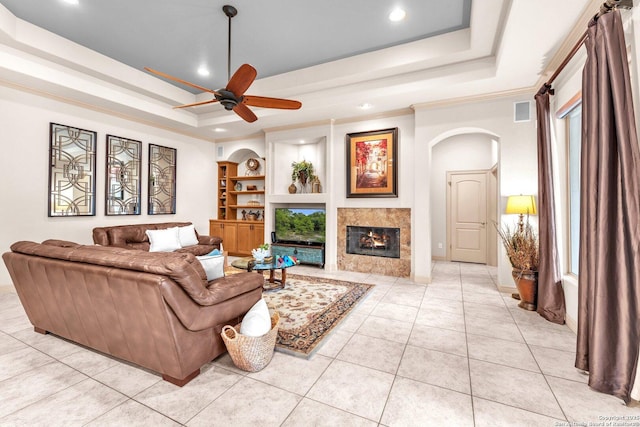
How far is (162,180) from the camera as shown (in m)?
5.87

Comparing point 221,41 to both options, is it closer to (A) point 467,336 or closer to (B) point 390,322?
(B) point 390,322

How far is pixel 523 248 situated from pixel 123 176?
6437mm

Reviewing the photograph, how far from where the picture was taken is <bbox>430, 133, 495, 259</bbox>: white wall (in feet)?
20.0

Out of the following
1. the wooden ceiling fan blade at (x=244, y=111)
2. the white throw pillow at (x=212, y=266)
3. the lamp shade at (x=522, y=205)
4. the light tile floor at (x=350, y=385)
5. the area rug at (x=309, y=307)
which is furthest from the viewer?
the lamp shade at (x=522, y=205)

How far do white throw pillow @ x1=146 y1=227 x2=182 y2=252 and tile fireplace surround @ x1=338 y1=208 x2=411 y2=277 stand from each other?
3.05 m

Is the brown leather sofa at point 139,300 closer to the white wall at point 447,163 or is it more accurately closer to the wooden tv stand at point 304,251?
the wooden tv stand at point 304,251

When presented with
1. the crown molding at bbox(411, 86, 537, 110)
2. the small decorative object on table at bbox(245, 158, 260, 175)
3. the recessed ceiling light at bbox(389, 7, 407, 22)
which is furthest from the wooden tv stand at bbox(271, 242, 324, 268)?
the recessed ceiling light at bbox(389, 7, 407, 22)

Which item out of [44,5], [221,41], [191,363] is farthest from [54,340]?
[221,41]

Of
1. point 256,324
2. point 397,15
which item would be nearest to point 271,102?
point 397,15

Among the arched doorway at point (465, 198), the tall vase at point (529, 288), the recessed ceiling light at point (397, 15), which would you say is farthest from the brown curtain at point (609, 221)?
the arched doorway at point (465, 198)

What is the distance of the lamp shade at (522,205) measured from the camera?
3.66 meters

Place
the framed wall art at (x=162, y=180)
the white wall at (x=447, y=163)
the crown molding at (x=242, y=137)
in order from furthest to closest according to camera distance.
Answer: the crown molding at (x=242, y=137) → the white wall at (x=447, y=163) → the framed wall art at (x=162, y=180)

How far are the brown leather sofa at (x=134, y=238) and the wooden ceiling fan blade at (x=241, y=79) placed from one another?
3.33 metres

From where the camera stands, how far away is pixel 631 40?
1895 millimetres
